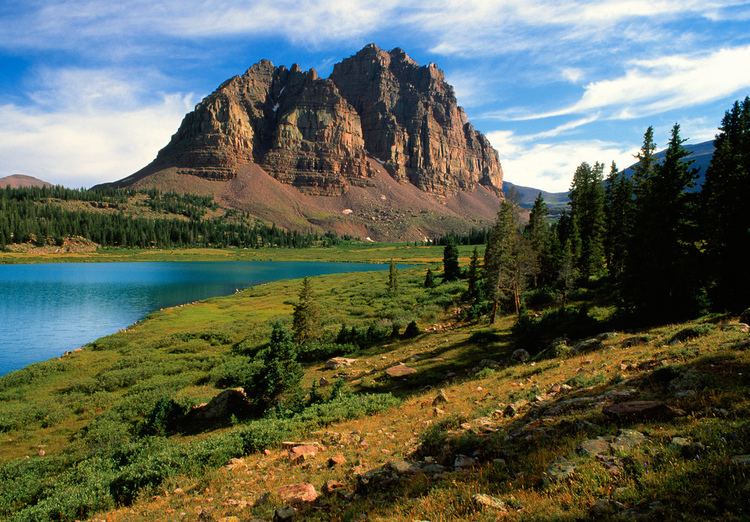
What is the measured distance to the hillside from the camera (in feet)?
23.1

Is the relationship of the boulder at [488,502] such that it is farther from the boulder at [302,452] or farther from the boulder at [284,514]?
the boulder at [302,452]

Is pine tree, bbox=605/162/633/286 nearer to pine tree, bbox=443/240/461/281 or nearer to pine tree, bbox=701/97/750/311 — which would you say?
pine tree, bbox=701/97/750/311

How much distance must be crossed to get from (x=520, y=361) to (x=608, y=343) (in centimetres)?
472

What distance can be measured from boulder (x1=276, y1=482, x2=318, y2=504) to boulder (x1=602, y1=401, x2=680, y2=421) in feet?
24.9

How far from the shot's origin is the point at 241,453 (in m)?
14.2

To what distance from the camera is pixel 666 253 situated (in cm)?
2559

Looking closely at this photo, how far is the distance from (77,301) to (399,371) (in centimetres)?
6852

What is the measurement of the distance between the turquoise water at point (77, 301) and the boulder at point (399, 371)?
117ft

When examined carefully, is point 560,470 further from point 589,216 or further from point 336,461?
point 589,216

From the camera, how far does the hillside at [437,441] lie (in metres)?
7.05

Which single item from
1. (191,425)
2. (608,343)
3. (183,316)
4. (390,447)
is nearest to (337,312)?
(183,316)

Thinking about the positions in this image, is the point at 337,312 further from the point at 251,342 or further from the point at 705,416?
the point at 705,416

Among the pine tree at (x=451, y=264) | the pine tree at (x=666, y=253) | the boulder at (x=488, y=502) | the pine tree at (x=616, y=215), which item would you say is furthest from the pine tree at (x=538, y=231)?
the boulder at (x=488, y=502)

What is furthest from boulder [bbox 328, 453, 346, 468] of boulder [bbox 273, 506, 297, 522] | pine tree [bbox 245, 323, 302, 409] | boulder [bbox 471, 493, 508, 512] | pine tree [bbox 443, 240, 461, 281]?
pine tree [bbox 443, 240, 461, 281]
